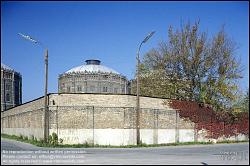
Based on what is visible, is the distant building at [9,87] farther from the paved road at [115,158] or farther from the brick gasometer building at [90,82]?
the paved road at [115,158]

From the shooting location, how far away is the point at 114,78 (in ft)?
193

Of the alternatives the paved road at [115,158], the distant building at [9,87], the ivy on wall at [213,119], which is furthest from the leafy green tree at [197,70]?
the distant building at [9,87]

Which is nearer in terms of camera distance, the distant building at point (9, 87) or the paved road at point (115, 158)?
the paved road at point (115, 158)

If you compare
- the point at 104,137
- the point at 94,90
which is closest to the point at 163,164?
the point at 104,137

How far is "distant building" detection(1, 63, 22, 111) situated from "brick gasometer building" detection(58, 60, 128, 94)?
12.4 m

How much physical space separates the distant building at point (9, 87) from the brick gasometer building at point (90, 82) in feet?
40.6

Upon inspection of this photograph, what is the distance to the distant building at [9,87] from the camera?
64.4 metres

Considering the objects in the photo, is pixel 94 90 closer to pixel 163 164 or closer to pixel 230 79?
pixel 230 79

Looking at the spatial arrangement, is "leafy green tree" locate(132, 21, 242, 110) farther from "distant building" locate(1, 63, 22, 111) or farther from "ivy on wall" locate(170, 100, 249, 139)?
"distant building" locate(1, 63, 22, 111)

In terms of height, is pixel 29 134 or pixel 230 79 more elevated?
pixel 230 79

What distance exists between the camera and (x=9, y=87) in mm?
65625

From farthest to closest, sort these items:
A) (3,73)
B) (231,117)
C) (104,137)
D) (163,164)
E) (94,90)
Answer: (3,73), (94,90), (231,117), (104,137), (163,164)

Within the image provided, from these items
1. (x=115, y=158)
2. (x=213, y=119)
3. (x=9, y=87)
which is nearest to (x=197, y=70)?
(x=213, y=119)

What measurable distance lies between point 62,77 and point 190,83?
27.1 meters
